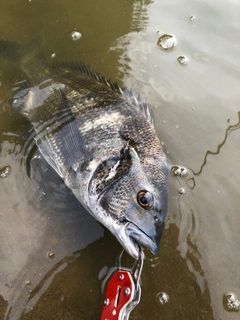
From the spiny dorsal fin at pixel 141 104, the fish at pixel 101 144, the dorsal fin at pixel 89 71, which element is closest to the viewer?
the fish at pixel 101 144

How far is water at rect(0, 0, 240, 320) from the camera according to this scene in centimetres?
221

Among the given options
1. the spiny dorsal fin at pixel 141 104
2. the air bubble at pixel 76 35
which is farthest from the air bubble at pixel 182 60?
the air bubble at pixel 76 35

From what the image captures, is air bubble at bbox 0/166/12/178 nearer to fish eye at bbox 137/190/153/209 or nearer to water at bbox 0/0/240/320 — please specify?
water at bbox 0/0/240/320

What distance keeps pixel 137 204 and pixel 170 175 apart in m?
0.70

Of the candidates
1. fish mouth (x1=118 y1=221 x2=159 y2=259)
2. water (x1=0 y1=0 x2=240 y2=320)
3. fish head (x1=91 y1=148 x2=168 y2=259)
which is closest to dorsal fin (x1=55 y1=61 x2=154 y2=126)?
water (x1=0 y1=0 x2=240 y2=320)

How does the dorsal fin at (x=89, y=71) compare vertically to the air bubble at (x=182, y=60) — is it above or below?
above

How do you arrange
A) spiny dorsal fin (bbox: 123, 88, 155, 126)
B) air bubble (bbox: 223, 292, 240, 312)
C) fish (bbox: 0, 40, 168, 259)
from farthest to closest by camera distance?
spiny dorsal fin (bbox: 123, 88, 155, 126) → air bubble (bbox: 223, 292, 240, 312) → fish (bbox: 0, 40, 168, 259)

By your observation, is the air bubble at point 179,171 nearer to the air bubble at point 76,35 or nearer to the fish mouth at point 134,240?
the fish mouth at point 134,240

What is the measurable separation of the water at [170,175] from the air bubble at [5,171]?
0.02 meters

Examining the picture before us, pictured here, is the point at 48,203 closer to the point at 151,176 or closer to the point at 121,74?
the point at 151,176

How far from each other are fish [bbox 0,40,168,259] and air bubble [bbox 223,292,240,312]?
0.77 meters

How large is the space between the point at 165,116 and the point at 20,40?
1775 mm

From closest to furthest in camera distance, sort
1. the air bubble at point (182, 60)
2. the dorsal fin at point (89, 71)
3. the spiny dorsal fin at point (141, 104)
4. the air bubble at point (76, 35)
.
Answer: the spiny dorsal fin at point (141, 104) < the dorsal fin at point (89, 71) < the air bubble at point (182, 60) < the air bubble at point (76, 35)

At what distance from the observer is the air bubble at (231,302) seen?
7.09 feet
